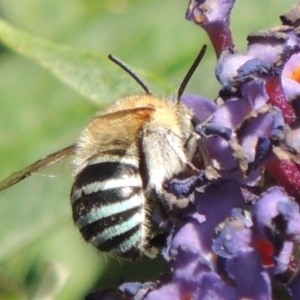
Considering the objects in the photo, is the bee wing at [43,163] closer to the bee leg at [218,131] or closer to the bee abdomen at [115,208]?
the bee abdomen at [115,208]

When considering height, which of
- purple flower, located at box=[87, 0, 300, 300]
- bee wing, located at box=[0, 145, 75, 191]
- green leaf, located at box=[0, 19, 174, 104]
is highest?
green leaf, located at box=[0, 19, 174, 104]

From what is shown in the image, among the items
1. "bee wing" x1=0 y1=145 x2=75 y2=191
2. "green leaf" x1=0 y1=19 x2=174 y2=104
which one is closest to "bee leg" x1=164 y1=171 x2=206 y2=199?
"bee wing" x1=0 y1=145 x2=75 y2=191

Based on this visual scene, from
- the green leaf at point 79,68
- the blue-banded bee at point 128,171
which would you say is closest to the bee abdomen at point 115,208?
the blue-banded bee at point 128,171

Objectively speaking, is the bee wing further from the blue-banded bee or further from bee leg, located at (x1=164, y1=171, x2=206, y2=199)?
bee leg, located at (x1=164, y1=171, x2=206, y2=199)

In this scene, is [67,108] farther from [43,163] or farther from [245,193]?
[245,193]

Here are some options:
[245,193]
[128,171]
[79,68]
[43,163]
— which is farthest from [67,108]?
[245,193]

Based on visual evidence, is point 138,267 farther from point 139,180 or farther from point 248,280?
point 248,280
